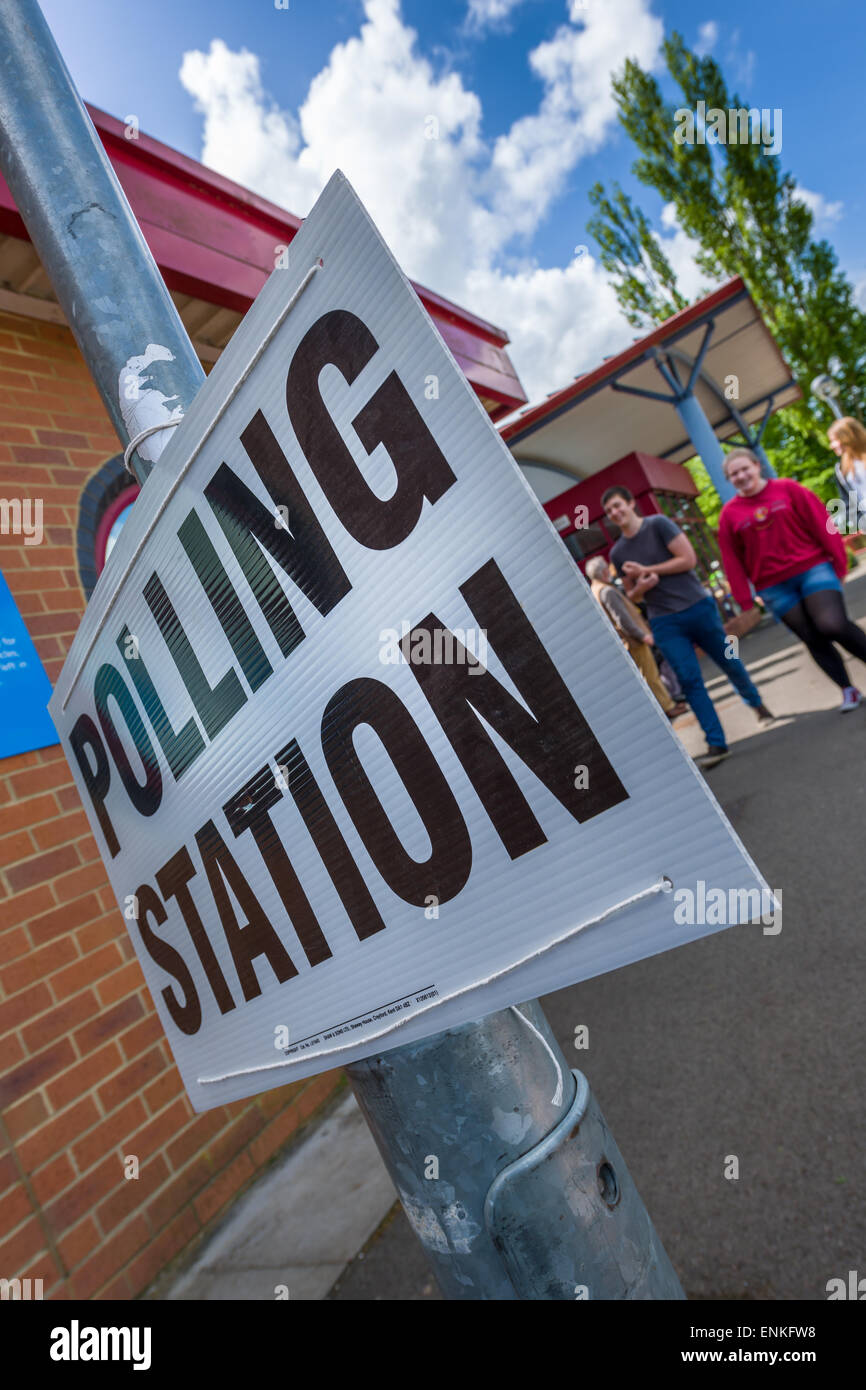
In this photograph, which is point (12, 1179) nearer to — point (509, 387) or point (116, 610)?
point (116, 610)

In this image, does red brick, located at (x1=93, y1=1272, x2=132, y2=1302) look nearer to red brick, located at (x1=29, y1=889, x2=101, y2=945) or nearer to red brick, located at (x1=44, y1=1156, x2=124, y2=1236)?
red brick, located at (x1=44, y1=1156, x2=124, y2=1236)

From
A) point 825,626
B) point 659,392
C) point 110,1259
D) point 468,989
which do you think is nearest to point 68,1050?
point 110,1259

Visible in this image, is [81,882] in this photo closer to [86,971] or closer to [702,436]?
[86,971]

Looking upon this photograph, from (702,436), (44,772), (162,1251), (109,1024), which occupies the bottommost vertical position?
(162,1251)

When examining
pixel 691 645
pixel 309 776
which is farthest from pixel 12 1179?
pixel 691 645

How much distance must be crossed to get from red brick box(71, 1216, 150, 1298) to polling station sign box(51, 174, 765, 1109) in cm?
176

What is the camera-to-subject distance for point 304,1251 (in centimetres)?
234

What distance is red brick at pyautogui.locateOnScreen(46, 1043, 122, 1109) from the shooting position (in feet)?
7.98

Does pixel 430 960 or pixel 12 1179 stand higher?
pixel 430 960

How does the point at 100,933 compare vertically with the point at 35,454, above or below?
below

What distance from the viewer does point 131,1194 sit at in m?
2.53

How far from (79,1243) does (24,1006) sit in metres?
0.70

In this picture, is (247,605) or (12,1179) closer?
(247,605)
